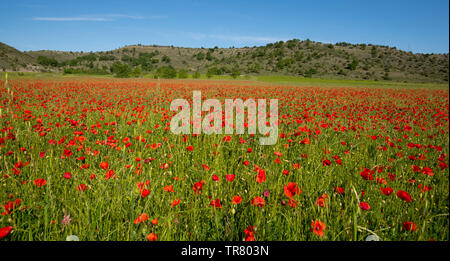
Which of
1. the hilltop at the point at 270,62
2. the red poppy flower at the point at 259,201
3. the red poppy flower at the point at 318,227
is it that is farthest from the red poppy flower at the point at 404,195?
the hilltop at the point at 270,62

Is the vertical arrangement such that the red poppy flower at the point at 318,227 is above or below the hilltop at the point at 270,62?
below

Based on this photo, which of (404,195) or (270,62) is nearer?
(404,195)

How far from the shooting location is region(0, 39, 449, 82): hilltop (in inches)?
2377

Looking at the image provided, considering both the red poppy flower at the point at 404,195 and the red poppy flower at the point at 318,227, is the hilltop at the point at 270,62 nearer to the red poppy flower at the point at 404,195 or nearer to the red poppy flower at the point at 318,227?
the red poppy flower at the point at 318,227

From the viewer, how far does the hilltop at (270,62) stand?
60.4m

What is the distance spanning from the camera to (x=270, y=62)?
8900cm

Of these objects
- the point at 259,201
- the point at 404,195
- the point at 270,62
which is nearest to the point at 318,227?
the point at 259,201

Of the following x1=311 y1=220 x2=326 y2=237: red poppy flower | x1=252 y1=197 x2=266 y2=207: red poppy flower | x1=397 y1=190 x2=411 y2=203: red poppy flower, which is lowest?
x1=311 y1=220 x2=326 y2=237: red poppy flower

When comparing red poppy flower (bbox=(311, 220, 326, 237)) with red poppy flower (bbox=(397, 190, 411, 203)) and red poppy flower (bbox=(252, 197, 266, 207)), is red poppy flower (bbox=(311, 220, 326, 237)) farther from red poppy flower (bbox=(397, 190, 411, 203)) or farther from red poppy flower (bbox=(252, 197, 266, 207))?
red poppy flower (bbox=(397, 190, 411, 203))

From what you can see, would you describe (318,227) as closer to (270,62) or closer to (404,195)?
(404,195)

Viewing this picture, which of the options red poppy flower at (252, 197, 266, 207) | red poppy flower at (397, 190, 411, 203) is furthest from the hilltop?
red poppy flower at (397, 190, 411, 203)
